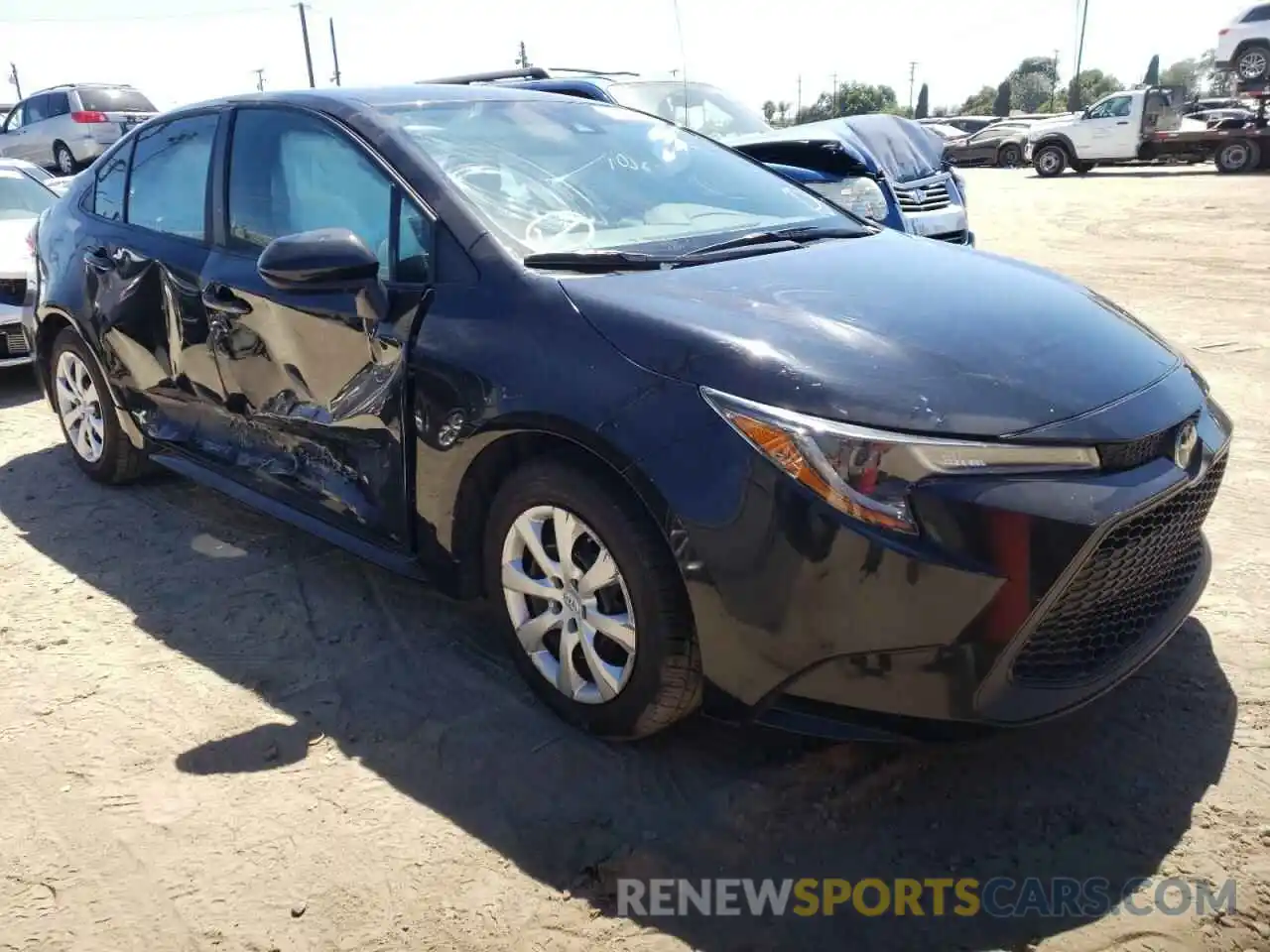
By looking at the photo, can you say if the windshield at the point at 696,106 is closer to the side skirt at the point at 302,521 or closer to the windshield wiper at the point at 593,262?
the side skirt at the point at 302,521

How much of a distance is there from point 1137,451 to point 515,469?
A: 1.48 m

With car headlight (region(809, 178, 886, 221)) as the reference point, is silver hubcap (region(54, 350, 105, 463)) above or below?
below

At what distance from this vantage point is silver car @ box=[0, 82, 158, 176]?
1962cm

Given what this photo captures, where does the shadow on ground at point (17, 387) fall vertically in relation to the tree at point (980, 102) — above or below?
above

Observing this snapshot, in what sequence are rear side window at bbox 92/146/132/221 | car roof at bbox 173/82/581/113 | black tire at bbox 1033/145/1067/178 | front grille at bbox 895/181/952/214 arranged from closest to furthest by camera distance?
car roof at bbox 173/82/581/113, rear side window at bbox 92/146/132/221, front grille at bbox 895/181/952/214, black tire at bbox 1033/145/1067/178

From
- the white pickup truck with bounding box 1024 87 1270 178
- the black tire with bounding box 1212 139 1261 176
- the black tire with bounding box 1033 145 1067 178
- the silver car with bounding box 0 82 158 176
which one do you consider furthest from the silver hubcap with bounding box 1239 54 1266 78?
the silver car with bounding box 0 82 158 176

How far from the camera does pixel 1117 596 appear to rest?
243 centimetres

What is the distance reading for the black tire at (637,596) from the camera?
246cm

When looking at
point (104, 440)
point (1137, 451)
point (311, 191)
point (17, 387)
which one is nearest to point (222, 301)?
point (311, 191)

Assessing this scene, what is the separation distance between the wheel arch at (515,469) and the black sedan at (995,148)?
3074cm

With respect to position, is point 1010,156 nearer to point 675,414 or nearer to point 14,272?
point 14,272

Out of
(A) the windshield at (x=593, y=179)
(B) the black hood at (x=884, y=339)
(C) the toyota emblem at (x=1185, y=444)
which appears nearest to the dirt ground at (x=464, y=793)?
(C) the toyota emblem at (x=1185, y=444)

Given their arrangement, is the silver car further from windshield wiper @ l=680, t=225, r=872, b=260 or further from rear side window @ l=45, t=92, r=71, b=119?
windshield wiper @ l=680, t=225, r=872, b=260

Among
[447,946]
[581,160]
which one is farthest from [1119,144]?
[447,946]
